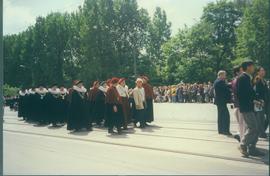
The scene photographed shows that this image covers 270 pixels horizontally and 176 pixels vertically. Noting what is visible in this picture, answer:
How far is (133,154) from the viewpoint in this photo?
10273 millimetres

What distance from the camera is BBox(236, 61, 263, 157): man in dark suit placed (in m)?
9.45

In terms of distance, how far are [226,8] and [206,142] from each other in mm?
50796

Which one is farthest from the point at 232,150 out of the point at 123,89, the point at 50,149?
the point at 123,89

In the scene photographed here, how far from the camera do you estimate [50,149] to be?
38.1 feet

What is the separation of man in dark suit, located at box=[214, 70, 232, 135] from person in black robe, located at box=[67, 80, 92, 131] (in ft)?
16.9

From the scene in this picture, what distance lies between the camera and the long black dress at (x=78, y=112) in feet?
54.4

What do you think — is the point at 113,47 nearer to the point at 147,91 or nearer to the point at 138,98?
the point at 147,91

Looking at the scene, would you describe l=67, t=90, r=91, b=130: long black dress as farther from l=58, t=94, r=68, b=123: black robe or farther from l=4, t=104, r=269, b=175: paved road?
l=58, t=94, r=68, b=123: black robe

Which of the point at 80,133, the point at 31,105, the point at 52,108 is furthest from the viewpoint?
the point at 31,105

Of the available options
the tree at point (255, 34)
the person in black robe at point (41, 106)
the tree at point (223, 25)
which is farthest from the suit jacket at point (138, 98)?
the tree at point (223, 25)

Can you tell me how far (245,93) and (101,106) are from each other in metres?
9.51

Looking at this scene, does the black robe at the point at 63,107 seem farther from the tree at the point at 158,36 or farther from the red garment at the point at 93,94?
the tree at the point at 158,36

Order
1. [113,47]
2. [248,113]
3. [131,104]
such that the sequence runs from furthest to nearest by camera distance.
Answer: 1. [113,47]
2. [131,104]
3. [248,113]

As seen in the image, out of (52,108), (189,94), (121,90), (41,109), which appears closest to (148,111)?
(121,90)
